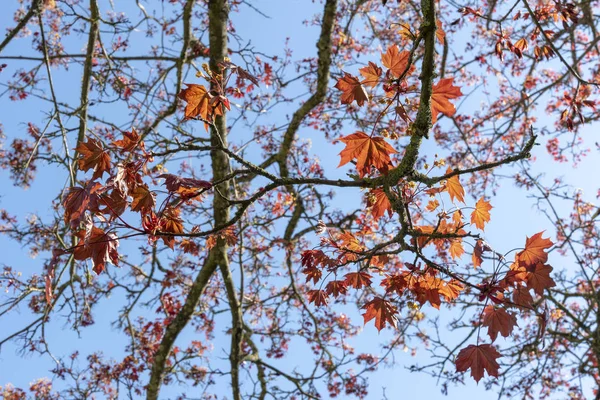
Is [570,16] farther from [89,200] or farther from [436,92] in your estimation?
[89,200]

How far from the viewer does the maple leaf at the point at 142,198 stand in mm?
1855

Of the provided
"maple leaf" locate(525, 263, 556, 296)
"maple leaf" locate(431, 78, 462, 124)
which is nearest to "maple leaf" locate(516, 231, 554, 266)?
"maple leaf" locate(525, 263, 556, 296)

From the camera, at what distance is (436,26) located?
6.47 feet

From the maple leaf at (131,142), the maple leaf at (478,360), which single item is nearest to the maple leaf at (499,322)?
the maple leaf at (478,360)

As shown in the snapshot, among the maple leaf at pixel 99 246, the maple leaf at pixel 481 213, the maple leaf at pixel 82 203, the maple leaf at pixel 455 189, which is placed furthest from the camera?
the maple leaf at pixel 481 213

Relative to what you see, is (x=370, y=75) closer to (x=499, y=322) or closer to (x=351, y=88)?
(x=351, y=88)

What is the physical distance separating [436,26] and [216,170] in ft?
10.4

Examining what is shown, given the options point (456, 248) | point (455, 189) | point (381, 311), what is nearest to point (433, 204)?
point (455, 189)

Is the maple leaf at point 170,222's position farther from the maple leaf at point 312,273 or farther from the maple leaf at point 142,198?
the maple leaf at point 312,273

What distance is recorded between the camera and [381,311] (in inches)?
93.6

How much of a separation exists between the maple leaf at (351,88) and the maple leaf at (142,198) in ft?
2.80

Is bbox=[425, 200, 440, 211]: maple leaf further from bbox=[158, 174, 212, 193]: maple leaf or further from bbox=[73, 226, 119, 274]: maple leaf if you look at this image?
bbox=[73, 226, 119, 274]: maple leaf

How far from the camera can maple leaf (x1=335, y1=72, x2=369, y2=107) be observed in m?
2.11

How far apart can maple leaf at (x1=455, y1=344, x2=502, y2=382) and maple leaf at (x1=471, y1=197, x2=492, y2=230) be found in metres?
0.67
